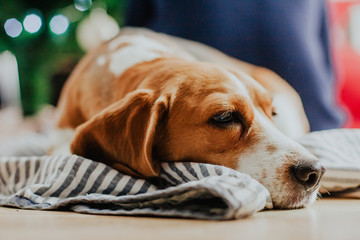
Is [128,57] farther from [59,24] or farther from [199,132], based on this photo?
[59,24]

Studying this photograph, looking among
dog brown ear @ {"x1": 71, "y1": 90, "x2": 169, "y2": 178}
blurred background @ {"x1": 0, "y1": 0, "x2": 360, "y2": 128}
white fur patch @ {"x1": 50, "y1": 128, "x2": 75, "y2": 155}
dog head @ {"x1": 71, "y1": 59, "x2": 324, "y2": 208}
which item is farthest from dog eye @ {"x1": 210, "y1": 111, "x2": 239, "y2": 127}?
blurred background @ {"x1": 0, "y1": 0, "x2": 360, "y2": 128}

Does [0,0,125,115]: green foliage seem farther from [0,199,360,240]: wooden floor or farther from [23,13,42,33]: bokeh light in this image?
[0,199,360,240]: wooden floor

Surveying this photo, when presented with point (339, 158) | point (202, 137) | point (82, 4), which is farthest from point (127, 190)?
point (82, 4)

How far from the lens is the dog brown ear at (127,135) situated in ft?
3.91

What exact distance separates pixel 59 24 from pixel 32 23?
0.18 m

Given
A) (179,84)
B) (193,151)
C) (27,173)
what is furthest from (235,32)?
(27,173)

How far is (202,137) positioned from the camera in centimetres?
123

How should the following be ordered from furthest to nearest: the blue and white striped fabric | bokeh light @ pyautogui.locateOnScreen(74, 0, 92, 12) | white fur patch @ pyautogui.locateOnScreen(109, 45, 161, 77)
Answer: bokeh light @ pyautogui.locateOnScreen(74, 0, 92, 12)
white fur patch @ pyautogui.locateOnScreen(109, 45, 161, 77)
the blue and white striped fabric

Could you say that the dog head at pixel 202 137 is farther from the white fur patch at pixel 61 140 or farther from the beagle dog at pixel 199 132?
the white fur patch at pixel 61 140

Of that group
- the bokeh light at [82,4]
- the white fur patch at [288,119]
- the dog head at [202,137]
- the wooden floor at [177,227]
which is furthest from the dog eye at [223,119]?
the bokeh light at [82,4]

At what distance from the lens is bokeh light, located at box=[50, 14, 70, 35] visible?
2.92 m

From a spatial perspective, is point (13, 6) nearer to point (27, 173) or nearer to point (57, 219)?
point (27, 173)

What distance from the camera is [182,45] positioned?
2.24 meters

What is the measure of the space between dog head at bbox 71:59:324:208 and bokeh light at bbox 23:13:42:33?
1892mm
